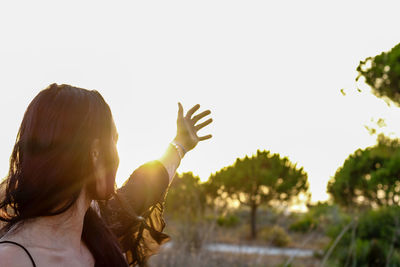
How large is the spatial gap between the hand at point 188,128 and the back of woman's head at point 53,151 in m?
0.99

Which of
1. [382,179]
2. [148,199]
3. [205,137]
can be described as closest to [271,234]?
[382,179]

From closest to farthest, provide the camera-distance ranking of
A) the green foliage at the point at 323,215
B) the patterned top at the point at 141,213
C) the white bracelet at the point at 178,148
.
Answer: the patterned top at the point at 141,213 → the white bracelet at the point at 178,148 → the green foliage at the point at 323,215

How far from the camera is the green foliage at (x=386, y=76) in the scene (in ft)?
20.2

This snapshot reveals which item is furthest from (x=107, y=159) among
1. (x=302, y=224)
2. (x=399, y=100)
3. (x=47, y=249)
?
(x=302, y=224)

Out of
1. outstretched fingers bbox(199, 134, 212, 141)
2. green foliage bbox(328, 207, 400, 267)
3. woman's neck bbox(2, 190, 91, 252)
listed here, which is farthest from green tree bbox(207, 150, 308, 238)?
woman's neck bbox(2, 190, 91, 252)

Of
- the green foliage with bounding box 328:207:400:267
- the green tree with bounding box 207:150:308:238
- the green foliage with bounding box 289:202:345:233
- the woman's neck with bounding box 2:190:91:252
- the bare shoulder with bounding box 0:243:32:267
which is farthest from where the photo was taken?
the green tree with bounding box 207:150:308:238

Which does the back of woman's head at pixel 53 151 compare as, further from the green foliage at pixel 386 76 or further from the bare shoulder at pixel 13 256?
the green foliage at pixel 386 76

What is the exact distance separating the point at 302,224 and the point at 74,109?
2347 centimetres

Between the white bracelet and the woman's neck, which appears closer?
the woman's neck

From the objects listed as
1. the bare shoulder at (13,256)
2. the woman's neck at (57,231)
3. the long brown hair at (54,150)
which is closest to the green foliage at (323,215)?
the woman's neck at (57,231)

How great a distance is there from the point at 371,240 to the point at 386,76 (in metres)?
3.75

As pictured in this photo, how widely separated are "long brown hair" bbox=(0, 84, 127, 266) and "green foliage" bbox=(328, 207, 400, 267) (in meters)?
7.16

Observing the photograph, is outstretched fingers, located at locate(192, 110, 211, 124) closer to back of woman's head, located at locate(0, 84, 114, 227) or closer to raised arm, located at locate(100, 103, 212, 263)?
raised arm, located at locate(100, 103, 212, 263)

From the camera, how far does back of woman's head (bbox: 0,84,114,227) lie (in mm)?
1472
